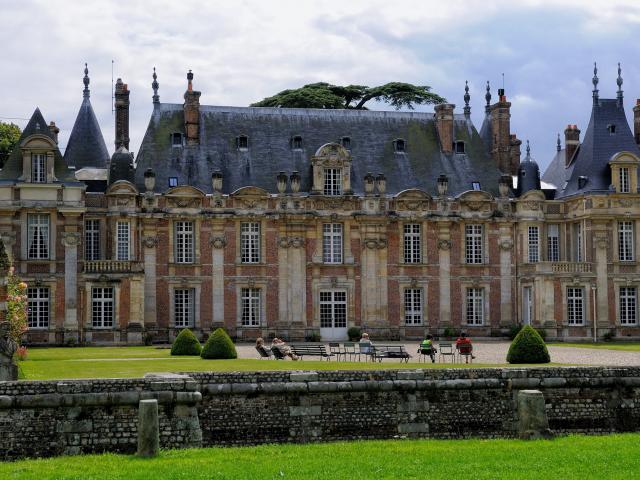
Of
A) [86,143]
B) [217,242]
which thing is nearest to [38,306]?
[217,242]

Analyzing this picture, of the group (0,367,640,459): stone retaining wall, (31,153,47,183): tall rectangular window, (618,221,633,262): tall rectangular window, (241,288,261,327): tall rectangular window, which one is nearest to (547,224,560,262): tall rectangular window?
(618,221,633,262): tall rectangular window

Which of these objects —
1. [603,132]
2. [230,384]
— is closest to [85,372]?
[230,384]

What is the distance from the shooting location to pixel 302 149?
4838 cm

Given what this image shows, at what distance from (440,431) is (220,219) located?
24035 mm

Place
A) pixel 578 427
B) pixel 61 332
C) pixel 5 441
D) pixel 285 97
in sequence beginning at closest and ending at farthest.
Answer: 1. pixel 5 441
2. pixel 578 427
3. pixel 61 332
4. pixel 285 97

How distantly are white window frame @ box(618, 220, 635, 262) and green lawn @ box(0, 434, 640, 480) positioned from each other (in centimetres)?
2767

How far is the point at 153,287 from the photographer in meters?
44.8

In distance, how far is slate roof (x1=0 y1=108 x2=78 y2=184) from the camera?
4325 cm

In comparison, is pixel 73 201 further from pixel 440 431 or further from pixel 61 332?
pixel 440 431

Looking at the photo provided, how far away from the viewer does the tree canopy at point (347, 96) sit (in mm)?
58312

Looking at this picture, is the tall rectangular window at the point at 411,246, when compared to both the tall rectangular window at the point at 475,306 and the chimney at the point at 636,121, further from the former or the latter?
the chimney at the point at 636,121

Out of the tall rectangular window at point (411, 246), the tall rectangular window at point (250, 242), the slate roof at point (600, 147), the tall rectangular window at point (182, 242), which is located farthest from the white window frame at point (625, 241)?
the tall rectangular window at point (182, 242)

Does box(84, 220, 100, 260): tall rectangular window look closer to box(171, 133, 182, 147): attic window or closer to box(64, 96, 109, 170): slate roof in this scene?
box(64, 96, 109, 170): slate roof

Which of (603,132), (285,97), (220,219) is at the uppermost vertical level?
(285,97)
